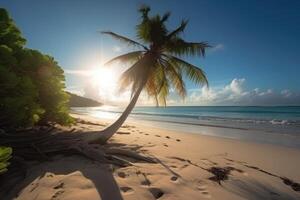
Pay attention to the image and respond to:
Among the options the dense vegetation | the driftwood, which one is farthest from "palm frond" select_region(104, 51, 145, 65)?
the driftwood

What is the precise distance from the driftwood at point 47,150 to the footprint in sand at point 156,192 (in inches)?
61.4

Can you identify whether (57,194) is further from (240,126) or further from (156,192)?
(240,126)

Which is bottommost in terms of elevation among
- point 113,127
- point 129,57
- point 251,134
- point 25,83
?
point 251,134

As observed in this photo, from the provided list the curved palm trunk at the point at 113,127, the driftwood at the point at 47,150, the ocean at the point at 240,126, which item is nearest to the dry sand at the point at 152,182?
the driftwood at the point at 47,150

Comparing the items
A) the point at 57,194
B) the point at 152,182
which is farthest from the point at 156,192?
the point at 57,194

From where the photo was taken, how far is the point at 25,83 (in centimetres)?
688

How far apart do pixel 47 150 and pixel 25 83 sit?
2210 mm

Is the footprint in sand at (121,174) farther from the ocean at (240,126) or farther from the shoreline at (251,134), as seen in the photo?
the ocean at (240,126)

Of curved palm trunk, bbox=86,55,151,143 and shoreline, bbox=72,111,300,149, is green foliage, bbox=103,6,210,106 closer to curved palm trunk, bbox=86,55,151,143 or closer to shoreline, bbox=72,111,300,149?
curved palm trunk, bbox=86,55,151,143

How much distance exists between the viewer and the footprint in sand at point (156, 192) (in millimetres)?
4380

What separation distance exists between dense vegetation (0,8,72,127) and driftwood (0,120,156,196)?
0.58 m

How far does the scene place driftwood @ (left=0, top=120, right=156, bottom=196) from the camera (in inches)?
229

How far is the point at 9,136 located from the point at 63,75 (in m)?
4.13

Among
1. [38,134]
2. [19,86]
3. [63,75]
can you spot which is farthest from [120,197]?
[63,75]
